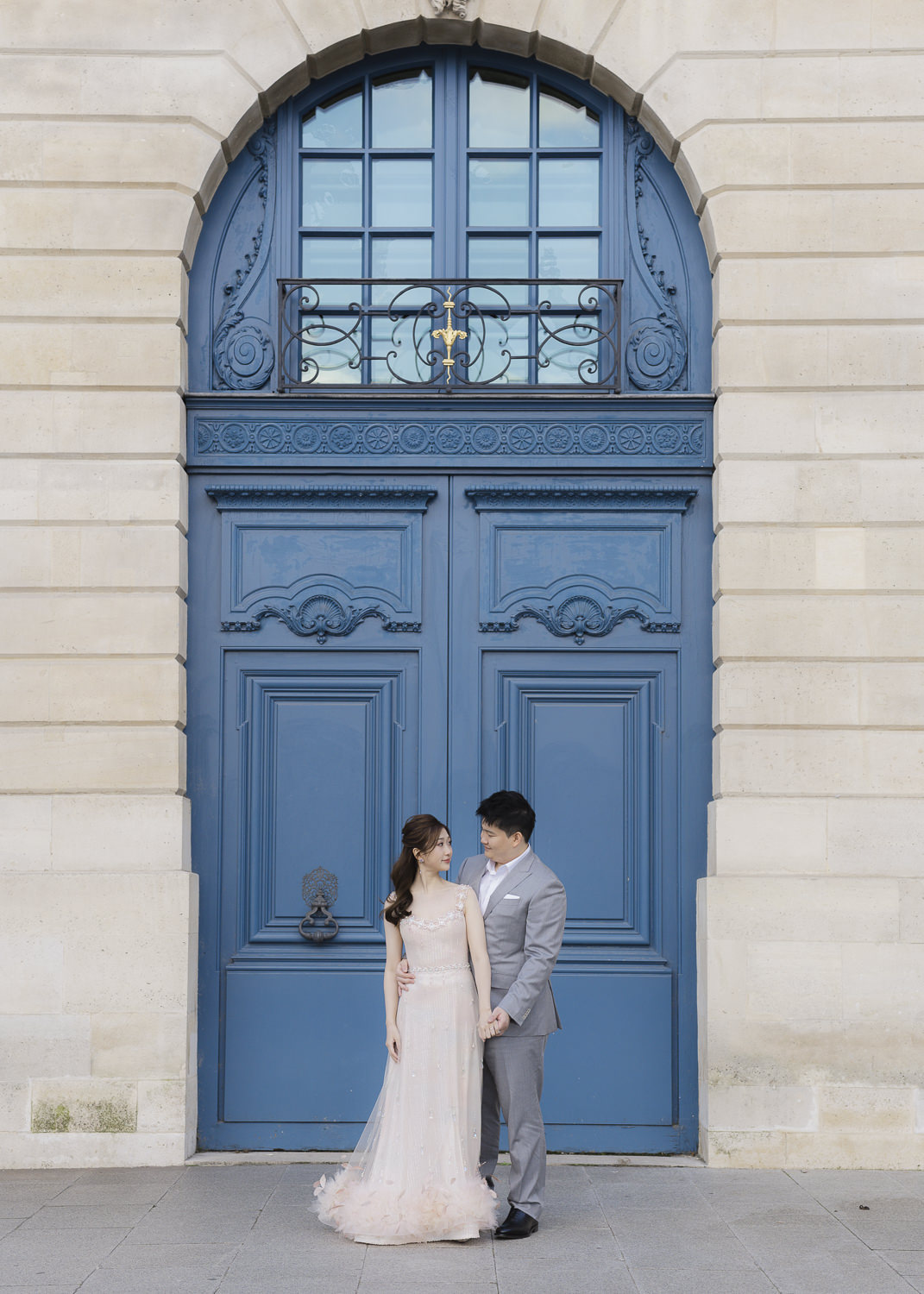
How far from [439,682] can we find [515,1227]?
315cm

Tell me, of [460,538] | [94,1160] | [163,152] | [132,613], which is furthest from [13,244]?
[94,1160]

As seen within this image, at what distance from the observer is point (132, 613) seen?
321 inches

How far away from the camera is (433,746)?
329 inches

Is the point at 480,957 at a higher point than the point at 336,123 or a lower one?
lower

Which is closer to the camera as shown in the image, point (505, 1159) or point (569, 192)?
point (505, 1159)

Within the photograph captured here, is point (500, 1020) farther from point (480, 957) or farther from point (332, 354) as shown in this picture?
point (332, 354)

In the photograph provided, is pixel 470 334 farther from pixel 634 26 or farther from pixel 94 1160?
pixel 94 1160

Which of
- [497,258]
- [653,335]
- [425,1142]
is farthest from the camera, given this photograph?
[497,258]

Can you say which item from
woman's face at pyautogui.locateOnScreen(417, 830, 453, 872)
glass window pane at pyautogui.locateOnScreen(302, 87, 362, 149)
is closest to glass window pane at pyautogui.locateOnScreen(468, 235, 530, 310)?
glass window pane at pyautogui.locateOnScreen(302, 87, 362, 149)

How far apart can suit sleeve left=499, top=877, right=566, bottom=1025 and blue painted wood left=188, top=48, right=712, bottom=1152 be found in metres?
1.82

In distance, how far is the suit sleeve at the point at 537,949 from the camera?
635cm

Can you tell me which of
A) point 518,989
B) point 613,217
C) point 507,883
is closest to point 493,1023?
point 518,989

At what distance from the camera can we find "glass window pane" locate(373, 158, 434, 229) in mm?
8773

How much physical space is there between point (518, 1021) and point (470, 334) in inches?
165
